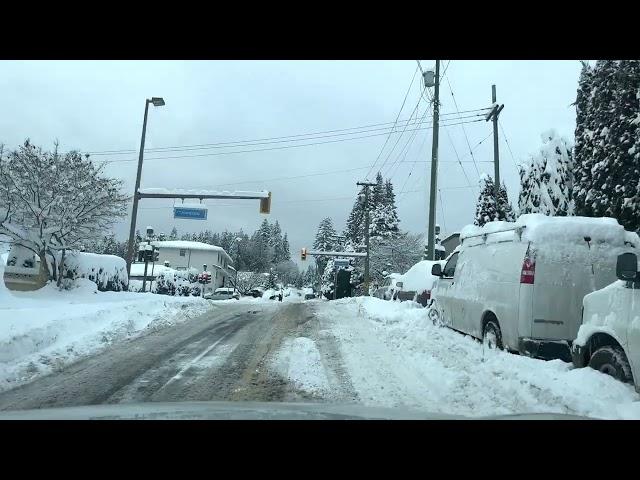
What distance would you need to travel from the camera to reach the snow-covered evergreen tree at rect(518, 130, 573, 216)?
1892 centimetres

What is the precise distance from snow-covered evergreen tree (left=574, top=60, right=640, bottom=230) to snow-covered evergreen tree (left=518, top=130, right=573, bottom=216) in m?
3.06

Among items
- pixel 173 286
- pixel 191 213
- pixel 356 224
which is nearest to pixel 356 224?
pixel 356 224

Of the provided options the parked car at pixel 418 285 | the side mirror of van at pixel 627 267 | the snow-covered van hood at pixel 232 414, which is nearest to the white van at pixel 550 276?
the side mirror of van at pixel 627 267

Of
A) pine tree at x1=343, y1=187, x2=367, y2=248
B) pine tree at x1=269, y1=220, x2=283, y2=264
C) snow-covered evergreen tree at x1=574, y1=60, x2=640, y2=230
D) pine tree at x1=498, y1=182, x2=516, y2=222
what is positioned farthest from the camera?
pine tree at x1=269, y1=220, x2=283, y2=264

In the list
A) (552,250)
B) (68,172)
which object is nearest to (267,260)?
(68,172)

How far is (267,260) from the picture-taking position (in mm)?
122250

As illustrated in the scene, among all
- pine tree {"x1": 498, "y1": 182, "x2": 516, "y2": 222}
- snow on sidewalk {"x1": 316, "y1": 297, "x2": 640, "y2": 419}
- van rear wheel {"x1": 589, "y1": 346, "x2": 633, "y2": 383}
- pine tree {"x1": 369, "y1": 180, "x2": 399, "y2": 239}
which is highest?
pine tree {"x1": 369, "y1": 180, "x2": 399, "y2": 239}

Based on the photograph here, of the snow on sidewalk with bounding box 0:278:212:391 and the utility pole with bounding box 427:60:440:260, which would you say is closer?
the snow on sidewalk with bounding box 0:278:212:391

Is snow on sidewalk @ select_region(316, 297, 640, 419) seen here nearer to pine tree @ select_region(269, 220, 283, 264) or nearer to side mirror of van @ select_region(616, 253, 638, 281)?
side mirror of van @ select_region(616, 253, 638, 281)

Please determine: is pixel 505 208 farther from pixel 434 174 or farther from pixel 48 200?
pixel 48 200

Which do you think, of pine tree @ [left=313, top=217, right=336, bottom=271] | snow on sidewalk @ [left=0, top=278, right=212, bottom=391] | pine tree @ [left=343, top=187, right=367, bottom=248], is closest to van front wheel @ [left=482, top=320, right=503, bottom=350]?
snow on sidewalk @ [left=0, top=278, right=212, bottom=391]
